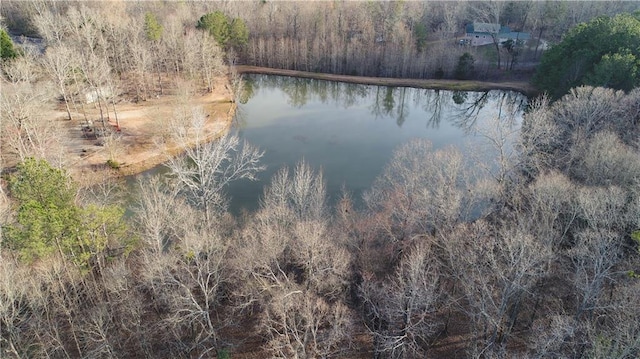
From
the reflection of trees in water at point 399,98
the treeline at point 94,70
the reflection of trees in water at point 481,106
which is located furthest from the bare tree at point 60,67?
the reflection of trees in water at point 481,106

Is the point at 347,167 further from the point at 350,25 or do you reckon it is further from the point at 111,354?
the point at 350,25

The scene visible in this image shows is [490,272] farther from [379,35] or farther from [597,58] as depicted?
[379,35]

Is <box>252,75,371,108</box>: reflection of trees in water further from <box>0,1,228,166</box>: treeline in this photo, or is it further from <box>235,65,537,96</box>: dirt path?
<box>0,1,228,166</box>: treeline

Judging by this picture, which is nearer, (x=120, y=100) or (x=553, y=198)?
(x=553, y=198)

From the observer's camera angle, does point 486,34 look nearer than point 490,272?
No

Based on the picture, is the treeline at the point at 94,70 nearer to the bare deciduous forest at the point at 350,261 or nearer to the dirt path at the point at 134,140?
the bare deciduous forest at the point at 350,261

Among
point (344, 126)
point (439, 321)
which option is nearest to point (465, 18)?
point (344, 126)

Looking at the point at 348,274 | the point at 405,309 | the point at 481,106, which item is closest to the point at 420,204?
the point at 348,274

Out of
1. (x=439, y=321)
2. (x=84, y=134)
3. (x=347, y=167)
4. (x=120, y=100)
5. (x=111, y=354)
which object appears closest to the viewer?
(x=111, y=354)

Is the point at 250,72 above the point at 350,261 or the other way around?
above
